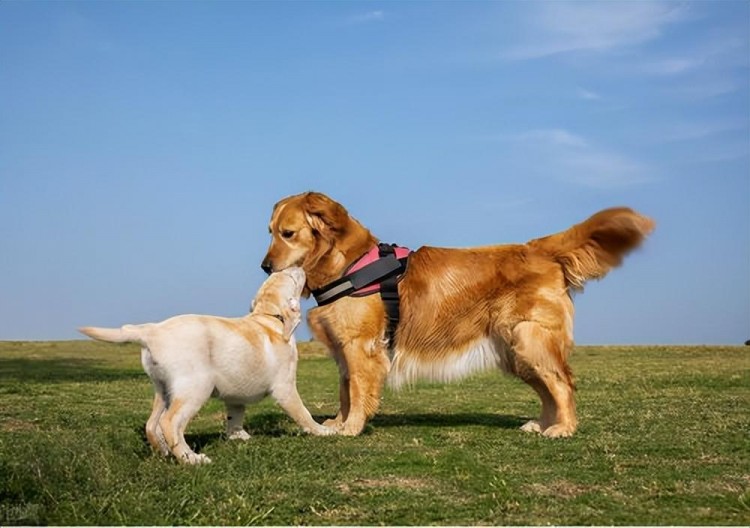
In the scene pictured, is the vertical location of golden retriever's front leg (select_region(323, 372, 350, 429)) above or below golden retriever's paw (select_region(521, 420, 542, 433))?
above

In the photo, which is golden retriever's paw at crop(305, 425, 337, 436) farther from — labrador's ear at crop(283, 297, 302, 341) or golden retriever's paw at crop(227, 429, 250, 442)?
labrador's ear at crop(283, 297, 302, 341)

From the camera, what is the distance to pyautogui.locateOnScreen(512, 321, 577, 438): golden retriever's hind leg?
8.38 metres

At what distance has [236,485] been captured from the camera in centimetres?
579

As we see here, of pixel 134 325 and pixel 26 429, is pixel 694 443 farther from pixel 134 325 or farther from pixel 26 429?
pixel 26 429

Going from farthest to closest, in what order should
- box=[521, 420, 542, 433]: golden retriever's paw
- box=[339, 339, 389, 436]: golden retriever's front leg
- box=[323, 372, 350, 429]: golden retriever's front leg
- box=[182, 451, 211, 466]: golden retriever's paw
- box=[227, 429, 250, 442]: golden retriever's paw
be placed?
box=[521, 420, 542, 433]: golden retriever's paw
box=[323, 372, 350, 429]: golden retriever's front leg
box=[339, 339, 389, 436]: golden retriever's front leg
box=[227, 429, 250, 442]: golden retriever's paw
box=[182, 451, 211, 466]: golden retriever's paw

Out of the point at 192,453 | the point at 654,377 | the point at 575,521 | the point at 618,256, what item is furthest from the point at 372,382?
the point at 654,377

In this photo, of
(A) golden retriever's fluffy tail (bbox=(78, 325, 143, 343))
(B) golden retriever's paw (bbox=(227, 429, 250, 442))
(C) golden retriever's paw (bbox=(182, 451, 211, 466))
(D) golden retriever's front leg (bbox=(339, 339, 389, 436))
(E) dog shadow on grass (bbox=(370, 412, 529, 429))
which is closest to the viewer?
(A) golden retriever's fluffy tail (bbox=(78, 325, 143, 343))

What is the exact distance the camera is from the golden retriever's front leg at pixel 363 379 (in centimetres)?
816

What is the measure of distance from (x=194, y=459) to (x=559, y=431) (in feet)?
11.8

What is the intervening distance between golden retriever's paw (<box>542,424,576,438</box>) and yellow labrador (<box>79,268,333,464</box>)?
86.0 inches

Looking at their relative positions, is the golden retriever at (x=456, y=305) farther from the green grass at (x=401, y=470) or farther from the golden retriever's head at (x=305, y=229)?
the green grass at (x=401, y=470)

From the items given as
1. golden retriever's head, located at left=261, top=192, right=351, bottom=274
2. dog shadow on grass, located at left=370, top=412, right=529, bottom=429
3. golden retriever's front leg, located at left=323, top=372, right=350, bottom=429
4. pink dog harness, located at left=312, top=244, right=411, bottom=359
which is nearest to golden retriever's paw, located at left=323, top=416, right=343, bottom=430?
golden retriever's front leg, located at left=323, top=372, right=350, bottom=429

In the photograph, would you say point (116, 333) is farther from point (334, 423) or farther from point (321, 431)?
point (334, 423)

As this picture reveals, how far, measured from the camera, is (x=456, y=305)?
28.4ft
